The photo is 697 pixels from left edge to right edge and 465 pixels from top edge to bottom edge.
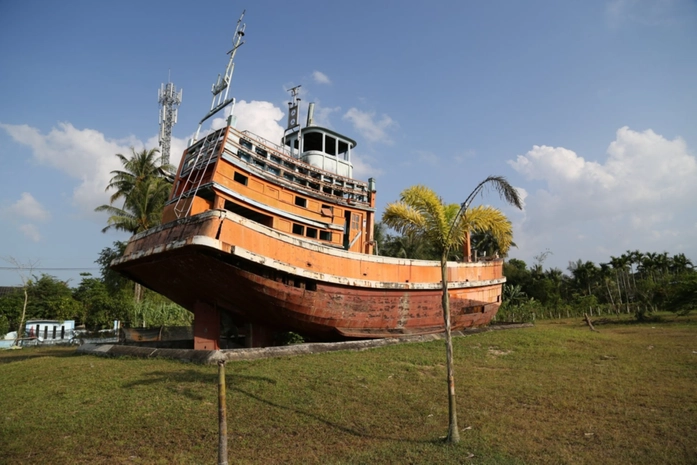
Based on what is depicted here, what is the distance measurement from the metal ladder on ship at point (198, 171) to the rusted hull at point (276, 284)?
117 centimetres

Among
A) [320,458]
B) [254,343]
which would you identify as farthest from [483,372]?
[254,343]

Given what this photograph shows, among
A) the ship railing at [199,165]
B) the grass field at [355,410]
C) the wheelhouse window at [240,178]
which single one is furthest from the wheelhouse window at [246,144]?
the grass field at [355,410]

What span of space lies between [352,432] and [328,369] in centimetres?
349

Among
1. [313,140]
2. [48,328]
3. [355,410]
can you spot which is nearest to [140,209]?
[48,328]

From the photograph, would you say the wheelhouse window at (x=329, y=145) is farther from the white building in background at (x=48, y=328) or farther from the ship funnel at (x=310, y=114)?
the white building in background at (x=48, y=328)

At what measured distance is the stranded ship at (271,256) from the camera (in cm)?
1151

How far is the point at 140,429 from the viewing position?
6.21 metres

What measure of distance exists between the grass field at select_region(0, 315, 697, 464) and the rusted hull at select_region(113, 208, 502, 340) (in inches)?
80.9

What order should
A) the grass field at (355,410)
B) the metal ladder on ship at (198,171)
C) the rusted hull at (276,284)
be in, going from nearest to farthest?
1. the grass field at (355,410)
2. the rusted hull at (276,284)
3. the metal ladder on ship at (198,171)

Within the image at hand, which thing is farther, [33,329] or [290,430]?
[33,329]

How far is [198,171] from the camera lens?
44.0ft

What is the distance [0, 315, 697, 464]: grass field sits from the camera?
5.53 m

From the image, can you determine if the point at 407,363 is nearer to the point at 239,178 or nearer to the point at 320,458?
the point at 320,458

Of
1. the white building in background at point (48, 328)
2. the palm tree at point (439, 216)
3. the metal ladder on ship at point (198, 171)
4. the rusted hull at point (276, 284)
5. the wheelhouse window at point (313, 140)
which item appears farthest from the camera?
the white building in background at point (48, 328)
